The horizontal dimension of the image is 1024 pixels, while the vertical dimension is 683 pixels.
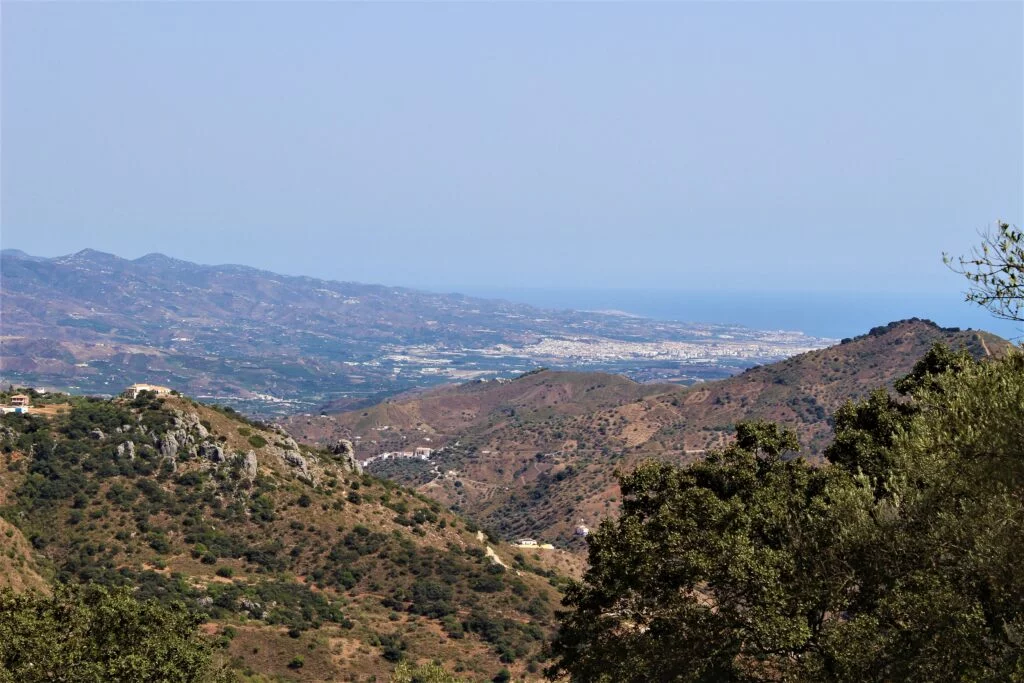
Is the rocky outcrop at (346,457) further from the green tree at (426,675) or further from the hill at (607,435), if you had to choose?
the green tree at (426,675)

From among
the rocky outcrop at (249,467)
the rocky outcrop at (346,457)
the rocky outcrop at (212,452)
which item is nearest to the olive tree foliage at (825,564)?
the rocky outcrop at (249,467)

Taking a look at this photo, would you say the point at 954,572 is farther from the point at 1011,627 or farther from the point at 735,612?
the point at 735,612

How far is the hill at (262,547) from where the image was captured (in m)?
39.1

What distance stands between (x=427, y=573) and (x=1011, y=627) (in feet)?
123

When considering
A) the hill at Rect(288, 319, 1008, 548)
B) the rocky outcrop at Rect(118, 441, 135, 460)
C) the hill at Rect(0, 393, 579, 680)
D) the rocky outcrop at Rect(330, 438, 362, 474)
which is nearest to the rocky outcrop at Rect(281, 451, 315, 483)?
the hill at Rect(0, 393, 579, 680)

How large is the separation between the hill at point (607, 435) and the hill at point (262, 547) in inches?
1034

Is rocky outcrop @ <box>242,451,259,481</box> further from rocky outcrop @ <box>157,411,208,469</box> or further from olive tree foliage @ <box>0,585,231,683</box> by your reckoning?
olive tree foliage @ <box>0,585,231,683</box>

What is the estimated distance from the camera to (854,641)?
50.8 feet

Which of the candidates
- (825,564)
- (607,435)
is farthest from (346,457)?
(825,564)

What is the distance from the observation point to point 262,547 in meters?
47.7

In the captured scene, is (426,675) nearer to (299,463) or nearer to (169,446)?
(169,446)

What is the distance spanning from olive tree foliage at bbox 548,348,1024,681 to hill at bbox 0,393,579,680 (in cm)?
1995

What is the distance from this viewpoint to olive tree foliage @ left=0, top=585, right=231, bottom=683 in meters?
18.2

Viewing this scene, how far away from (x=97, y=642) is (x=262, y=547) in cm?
2867
